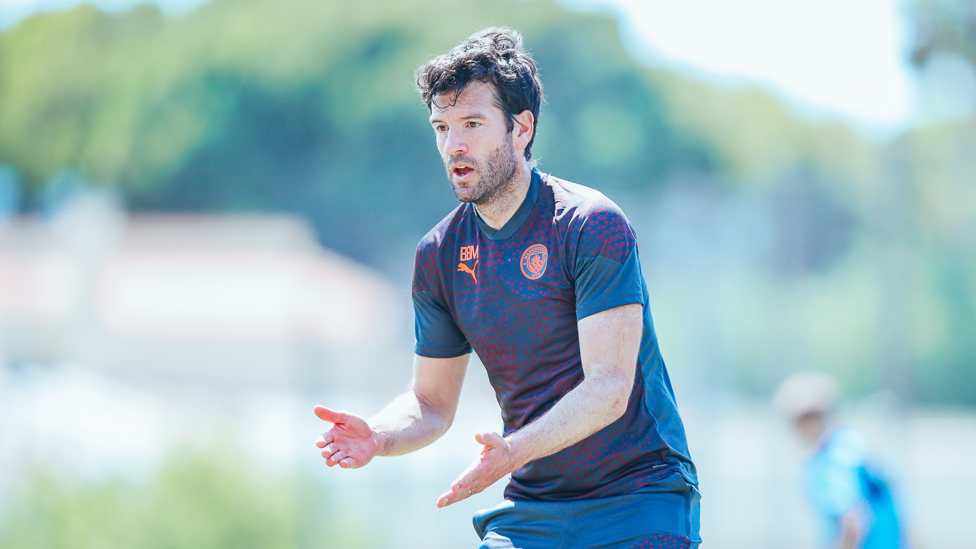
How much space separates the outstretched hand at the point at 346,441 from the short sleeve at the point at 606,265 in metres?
0.78

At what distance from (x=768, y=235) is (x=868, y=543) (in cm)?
406

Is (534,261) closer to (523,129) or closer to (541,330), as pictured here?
(541,330)

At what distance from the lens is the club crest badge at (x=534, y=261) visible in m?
2.86

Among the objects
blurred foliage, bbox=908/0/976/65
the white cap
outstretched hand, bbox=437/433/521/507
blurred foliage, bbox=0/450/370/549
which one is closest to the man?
outstretched hand, bbox=437/433/521/507

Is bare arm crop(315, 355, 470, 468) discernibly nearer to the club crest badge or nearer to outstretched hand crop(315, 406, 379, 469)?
outstretched hand crop(315, 406, 379, 469)

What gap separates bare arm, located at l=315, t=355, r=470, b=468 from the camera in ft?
9.07

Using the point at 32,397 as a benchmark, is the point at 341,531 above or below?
below

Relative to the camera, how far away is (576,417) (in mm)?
2523

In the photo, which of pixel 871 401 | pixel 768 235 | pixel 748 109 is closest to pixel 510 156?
pixel 768 235

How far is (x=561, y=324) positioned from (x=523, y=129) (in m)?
0.71

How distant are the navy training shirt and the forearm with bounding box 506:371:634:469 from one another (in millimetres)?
221

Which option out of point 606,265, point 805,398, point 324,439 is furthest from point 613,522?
point 805,398

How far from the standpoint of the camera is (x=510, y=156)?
2.98 metres

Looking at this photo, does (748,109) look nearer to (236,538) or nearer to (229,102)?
(229,102)
